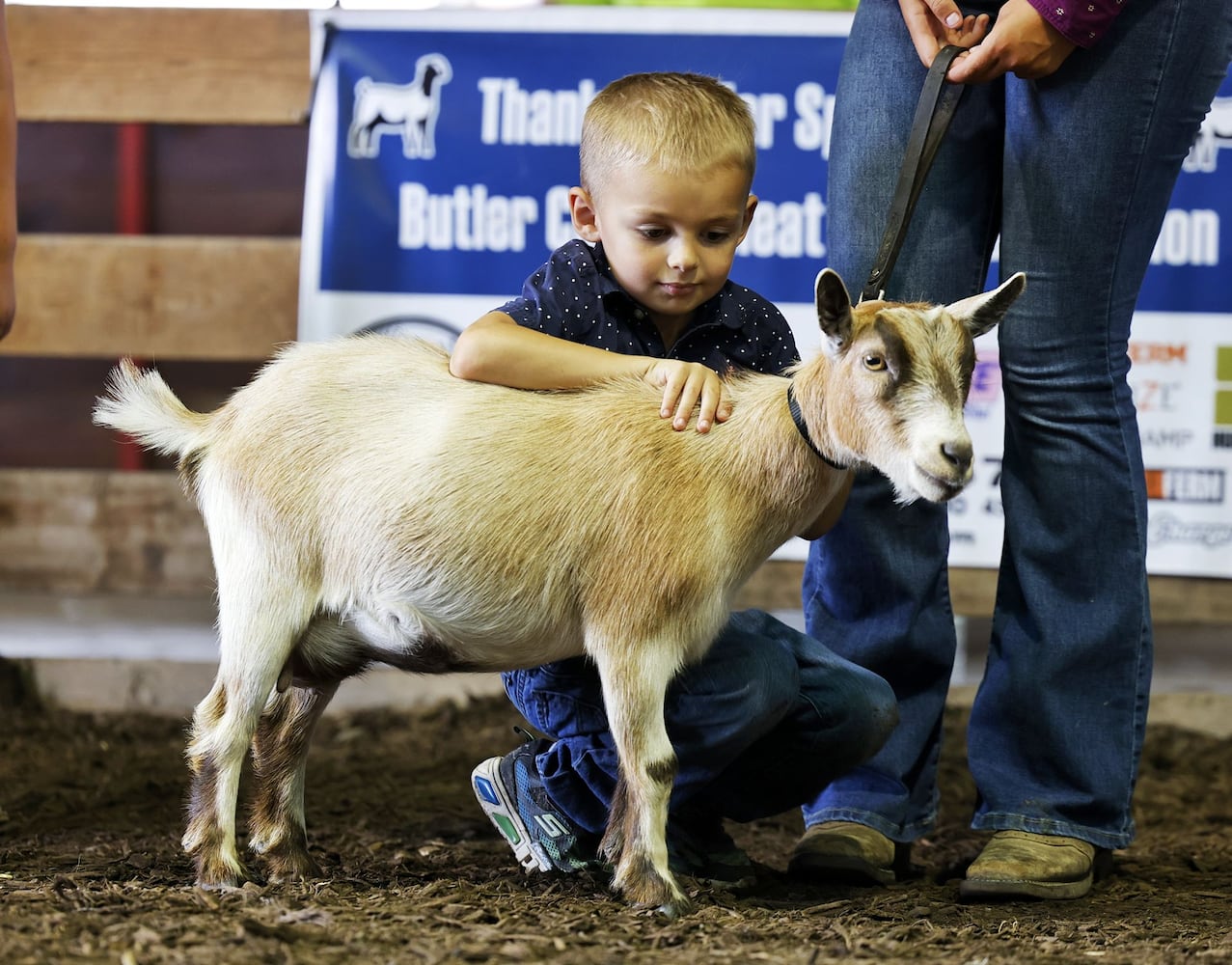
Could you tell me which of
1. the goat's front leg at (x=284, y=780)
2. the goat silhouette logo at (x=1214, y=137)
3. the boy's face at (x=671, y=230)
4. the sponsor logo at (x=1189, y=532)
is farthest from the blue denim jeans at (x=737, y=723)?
the goat silhouette logo at (x=1214, y=137)

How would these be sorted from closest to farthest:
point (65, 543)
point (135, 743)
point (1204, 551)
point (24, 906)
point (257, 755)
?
point (24, 906) → point (257, 755) → point (135, 743) → point (1204, 551) → point (65, 543)

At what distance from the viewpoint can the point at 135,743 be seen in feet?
12.4

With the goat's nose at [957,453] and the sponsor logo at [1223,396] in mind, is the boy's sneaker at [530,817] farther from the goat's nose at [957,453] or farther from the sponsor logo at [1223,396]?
the sponsor logo at [1223,396]

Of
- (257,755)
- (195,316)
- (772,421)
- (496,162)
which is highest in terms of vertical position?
(496,162)

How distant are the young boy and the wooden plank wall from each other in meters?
1.76

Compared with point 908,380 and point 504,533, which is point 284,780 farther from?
point 908,380

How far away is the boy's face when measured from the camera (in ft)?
7.39

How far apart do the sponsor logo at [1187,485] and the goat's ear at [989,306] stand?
229 cm

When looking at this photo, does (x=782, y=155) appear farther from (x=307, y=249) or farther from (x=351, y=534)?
(x=351, y=534)

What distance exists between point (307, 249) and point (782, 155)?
150 cm

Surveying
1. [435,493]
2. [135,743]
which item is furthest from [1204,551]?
[135,743]

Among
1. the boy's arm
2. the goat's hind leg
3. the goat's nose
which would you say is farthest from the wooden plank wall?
the goat's nose

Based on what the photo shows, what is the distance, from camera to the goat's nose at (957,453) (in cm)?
187

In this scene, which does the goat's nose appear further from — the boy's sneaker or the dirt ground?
the boy's sneaker
